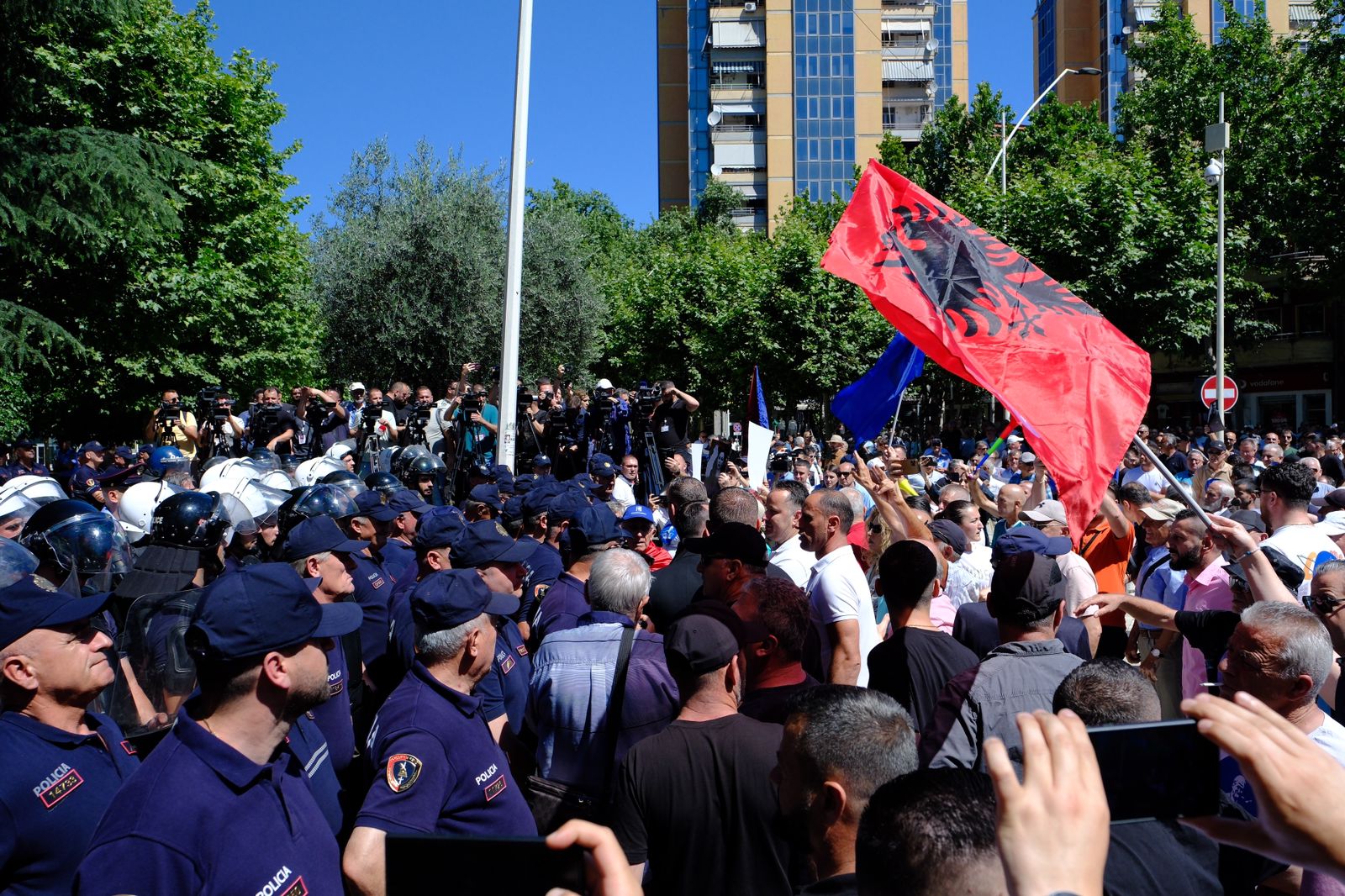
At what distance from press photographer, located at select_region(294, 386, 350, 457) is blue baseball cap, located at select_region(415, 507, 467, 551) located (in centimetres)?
917

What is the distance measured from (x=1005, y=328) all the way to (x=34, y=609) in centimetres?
404

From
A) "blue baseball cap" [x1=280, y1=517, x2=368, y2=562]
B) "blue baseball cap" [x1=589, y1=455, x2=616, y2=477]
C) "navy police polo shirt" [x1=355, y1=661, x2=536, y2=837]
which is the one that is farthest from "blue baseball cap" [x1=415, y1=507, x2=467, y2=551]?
"blue baseball cap" [x1=589, y1=455, x2=616, y2=477]

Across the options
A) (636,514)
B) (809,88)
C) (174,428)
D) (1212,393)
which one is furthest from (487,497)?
(809,88)

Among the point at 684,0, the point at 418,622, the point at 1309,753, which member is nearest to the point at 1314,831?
the point at 1309,753

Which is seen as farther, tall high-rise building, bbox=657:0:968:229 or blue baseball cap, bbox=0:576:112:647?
tall high-rise building, bbox=657:0:968:229

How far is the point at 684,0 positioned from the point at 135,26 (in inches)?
2742

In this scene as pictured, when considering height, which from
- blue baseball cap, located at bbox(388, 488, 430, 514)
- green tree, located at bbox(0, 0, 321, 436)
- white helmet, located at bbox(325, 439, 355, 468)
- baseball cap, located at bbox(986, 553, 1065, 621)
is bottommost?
baseball cap, located at bbox(986, 553, 1065, 621)

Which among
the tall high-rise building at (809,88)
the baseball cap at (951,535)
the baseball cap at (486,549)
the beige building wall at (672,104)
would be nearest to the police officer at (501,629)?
the baseball cap at (486,549)

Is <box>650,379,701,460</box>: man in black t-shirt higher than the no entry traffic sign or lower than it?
lower

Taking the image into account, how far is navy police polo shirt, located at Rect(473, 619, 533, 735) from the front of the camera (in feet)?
14.5

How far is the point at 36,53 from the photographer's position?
18.1 meters

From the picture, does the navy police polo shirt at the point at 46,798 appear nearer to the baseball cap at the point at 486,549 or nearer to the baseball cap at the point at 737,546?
the baseball cap at the point at 486,549

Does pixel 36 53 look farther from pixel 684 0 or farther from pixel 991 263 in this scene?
pixel 684 0

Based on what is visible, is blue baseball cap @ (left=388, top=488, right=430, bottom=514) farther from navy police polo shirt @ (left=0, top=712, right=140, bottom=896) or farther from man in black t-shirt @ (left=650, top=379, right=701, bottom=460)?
man in black t-shirt @ (left=650, top=379, right=701, bottom=460)
